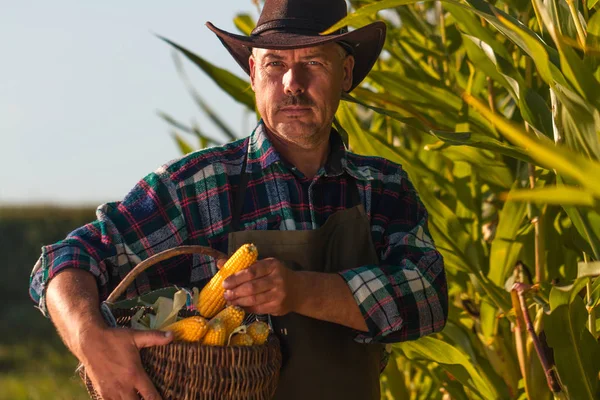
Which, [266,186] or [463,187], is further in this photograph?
[463,187]

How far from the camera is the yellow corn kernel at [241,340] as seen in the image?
114cm

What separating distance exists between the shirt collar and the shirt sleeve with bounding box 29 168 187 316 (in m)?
0.14

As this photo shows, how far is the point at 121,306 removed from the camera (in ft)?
3.94

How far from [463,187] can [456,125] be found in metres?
0.18

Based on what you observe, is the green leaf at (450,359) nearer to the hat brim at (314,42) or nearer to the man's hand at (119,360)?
the hat brim at (314,42)

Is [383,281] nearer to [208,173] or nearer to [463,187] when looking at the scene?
[208,173]

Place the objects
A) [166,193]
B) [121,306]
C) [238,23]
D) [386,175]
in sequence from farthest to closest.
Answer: [238,23] → [386,175] → [166,193] → [121,306]

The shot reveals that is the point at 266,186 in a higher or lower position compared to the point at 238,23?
lower

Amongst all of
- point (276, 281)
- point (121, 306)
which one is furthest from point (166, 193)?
point (276, 281)

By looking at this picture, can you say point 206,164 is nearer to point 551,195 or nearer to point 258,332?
point 258,332

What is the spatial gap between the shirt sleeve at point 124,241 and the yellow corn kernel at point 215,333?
7.6 inches

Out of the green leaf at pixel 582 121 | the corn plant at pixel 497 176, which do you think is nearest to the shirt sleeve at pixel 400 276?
the corn plant at pixel 497 176

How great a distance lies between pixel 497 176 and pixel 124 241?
67 centimetres

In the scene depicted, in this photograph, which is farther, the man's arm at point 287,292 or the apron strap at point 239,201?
the apron strap at point 239,201
